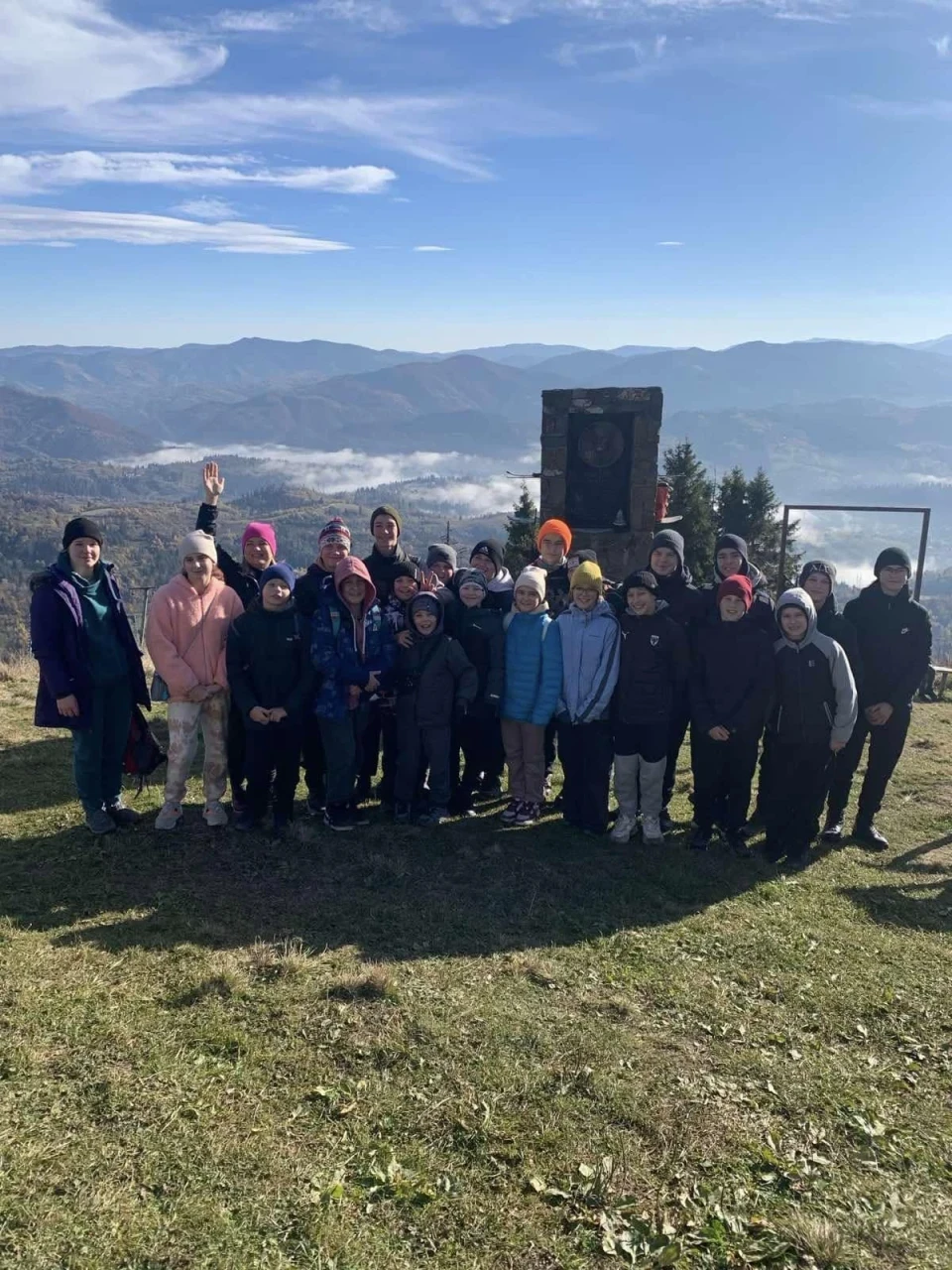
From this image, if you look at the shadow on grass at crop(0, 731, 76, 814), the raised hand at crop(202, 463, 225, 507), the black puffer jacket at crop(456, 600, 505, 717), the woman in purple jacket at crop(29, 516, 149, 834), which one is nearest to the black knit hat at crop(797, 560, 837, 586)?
the black puffer jacket at crop(456, 600, 505, 717)

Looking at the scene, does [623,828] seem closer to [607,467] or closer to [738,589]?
[738,589]

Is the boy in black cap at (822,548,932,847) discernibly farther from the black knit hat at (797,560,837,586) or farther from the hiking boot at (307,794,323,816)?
the hiking boot at (307,794,323,816)

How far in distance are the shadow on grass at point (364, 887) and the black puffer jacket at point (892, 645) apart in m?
1.77

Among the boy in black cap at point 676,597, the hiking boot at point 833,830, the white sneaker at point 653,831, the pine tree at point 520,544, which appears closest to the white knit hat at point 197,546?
the boy in black cap at point 676,597

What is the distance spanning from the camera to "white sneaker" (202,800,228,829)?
19.4 feet

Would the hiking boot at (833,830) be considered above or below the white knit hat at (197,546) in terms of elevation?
below

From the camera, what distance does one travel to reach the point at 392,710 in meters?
6.15

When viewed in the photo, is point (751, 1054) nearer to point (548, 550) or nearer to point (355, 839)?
point (355, 839)

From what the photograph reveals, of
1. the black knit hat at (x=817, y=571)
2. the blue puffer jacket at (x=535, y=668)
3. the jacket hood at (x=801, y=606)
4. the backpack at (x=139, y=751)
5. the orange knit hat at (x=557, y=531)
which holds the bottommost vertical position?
the backpack at (x=139, y=751)

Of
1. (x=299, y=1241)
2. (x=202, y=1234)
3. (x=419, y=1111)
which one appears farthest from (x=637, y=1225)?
(x=202, y=1234)

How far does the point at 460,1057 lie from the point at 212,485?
4485 millimetres

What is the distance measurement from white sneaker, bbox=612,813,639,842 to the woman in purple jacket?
140 inches

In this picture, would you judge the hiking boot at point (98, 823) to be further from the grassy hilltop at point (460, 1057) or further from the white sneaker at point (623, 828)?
the white sneaker at point (623, 828)

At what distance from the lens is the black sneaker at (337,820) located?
19.8 ft
